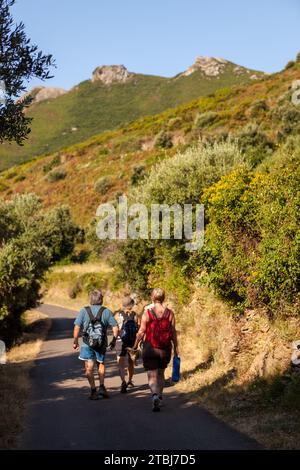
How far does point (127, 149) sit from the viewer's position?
→ 69875 mm

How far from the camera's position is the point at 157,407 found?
971 centimetres

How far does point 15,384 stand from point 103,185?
48.0m

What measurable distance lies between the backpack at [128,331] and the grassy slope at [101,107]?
3844 inches

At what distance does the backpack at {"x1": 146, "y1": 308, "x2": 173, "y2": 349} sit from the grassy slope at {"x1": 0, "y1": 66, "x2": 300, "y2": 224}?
125ft

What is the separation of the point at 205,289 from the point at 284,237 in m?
5.86

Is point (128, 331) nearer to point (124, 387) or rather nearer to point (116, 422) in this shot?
point (124, 387)

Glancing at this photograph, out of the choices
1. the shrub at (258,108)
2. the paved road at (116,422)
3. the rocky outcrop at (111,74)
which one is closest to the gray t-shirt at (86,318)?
the paved road at (116,422)

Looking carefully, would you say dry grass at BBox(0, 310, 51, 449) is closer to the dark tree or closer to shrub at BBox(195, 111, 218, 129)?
the dark tree

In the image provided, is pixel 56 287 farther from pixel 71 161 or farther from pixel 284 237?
pixel 71 161

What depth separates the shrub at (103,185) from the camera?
5978cm

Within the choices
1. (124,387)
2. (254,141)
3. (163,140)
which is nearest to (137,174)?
(163,140)

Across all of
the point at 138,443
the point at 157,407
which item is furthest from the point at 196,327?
the point at 138,443

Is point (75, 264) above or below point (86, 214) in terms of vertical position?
below

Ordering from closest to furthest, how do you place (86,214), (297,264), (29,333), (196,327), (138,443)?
1. (138,443)
2. (297,264)
3. (196,327)
4. (29,333)
5. (86,214)
